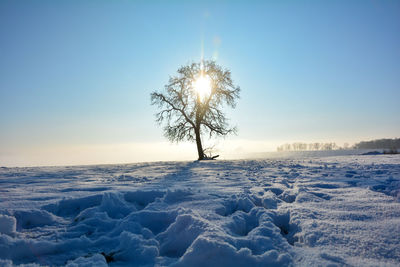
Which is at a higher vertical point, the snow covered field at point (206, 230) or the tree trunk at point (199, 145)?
the tree trunk at point (199, 145)

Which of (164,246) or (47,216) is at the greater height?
(47,216)

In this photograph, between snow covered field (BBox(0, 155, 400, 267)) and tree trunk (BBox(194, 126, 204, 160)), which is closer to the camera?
snow covered field (BBox(0, 155, 400, 267))

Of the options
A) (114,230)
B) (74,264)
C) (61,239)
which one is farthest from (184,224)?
(61,239)

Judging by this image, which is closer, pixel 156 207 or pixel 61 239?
pixel 61 239

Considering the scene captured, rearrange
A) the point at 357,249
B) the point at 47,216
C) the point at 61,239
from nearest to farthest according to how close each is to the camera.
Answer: the point at 357,249, the point at 61,239, the point at 47,216

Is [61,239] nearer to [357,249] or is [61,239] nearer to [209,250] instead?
[209,250]

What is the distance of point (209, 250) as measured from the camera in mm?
1800

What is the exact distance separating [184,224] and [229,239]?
541mm

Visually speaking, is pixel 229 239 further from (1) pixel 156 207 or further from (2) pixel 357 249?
(1) pixel 156 207

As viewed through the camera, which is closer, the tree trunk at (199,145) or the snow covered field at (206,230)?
the snow covered field at (206,230)

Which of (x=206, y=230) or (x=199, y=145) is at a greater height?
(x=199, y=145)

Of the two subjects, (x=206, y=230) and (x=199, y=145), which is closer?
(x=206, y=230)

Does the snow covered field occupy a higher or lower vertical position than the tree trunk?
lower

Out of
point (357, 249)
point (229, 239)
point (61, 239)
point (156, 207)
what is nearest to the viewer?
point (357, 249)
